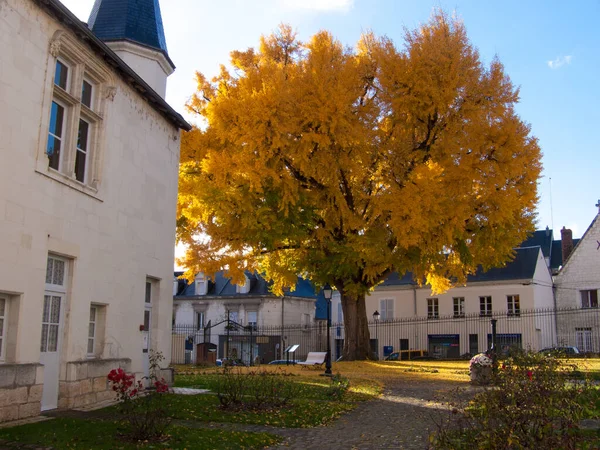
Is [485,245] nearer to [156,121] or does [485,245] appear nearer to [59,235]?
[156,121]

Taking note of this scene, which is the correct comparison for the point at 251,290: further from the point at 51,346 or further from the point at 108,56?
the point at 51,346

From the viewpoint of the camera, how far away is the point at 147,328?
1415 cm

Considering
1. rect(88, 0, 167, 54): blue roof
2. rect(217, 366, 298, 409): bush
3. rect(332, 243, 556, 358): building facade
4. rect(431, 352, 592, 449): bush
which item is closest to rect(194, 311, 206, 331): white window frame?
rect(332, 243, 556, 358): building facade

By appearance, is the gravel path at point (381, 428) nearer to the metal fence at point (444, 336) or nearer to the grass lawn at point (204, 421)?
the grass lawn at point (204, 421)

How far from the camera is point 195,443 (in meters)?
8.05

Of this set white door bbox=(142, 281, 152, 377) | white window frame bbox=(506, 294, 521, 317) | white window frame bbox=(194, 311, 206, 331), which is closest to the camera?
white door bbox=(142, 281, 152, 377)

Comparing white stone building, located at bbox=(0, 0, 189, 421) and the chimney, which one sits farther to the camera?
the chimney

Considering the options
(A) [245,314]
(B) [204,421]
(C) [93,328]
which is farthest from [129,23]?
(A) [245,314]

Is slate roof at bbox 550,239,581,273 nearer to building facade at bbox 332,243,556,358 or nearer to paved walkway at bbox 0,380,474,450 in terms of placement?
building facade at bbox 332,243,556,358

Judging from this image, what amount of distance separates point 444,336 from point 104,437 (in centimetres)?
3344

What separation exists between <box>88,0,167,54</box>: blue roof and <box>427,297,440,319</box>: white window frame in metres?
27.9

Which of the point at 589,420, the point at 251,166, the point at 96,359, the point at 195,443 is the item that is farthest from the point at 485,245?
the point at 195,443

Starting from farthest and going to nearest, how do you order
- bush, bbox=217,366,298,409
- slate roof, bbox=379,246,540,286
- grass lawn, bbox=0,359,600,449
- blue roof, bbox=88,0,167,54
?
slate roof, bbox=379,246,540,286 < blue roof, bbox=88,0,167,54 < bush, bbox=217,366,298,409 < grass lawn, bbox=0,359,600,449

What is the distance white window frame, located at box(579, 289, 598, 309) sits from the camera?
127 ft
